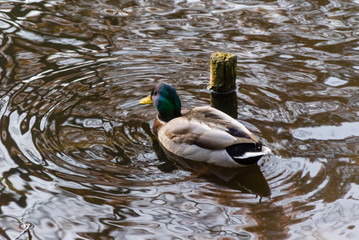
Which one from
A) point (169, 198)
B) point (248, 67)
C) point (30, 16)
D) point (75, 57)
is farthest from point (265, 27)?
point (169, 198)

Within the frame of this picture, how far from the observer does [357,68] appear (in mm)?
7934

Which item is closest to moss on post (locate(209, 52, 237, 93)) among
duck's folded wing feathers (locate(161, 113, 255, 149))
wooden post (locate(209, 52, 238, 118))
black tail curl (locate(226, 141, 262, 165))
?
wooden post (locate(209, 52, 238, 118))

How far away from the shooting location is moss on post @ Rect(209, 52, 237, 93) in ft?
23.7

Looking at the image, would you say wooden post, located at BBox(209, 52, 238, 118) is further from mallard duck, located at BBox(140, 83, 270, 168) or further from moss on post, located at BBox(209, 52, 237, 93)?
mallard duck, located at BBox(140, 83, 270, 168)

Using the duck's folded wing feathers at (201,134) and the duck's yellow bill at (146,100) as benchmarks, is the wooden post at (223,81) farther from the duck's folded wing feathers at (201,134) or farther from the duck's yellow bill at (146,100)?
the duck's folded wing feathers at (201,134)

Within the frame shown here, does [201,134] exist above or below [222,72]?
below

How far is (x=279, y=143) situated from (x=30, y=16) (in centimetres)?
536

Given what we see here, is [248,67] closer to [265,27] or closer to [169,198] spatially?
[265,27]

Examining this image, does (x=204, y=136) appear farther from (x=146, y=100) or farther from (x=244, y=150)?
(x=146, y=100)

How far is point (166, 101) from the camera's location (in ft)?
21.9

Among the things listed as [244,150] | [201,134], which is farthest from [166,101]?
[244,150]

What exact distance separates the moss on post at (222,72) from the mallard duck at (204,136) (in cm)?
90

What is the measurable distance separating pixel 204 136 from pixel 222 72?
1.57 m

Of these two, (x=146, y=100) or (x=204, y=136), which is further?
(x=146, y=100)
